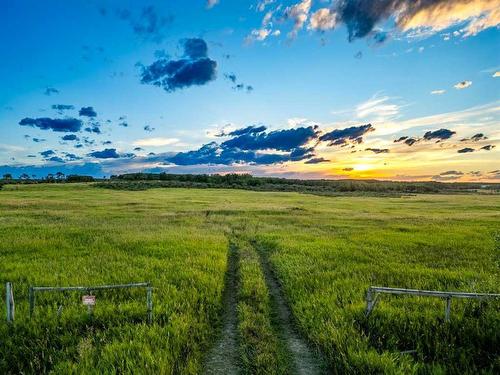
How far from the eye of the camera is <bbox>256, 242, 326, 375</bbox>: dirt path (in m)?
8.42

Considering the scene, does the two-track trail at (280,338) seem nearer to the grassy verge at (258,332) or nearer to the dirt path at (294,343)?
the dirt path at (294,343)

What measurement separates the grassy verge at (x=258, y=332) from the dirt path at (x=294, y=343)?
0.83 feet

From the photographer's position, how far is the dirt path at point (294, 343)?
8422 millimetres

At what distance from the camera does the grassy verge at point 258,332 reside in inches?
326

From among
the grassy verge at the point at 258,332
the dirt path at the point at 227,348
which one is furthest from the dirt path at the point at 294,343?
the dirt path at the point at 227,348

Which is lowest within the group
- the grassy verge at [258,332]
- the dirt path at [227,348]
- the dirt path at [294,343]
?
the dirt path at [294,343]

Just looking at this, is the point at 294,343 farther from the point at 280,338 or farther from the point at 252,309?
the point at 252,309

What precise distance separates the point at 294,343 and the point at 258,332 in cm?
106

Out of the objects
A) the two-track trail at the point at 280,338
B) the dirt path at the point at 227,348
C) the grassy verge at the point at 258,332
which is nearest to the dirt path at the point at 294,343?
the two-track trail at the point at 280,338

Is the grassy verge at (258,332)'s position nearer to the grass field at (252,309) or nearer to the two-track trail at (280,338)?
the grass field at (252,309)

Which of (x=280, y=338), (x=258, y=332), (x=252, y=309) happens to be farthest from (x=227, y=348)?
(x=252, y=309)

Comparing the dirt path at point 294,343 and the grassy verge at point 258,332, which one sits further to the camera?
the dirt path at point 294,343

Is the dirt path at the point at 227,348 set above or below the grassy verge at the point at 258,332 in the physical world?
below

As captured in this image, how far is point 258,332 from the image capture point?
991cm
